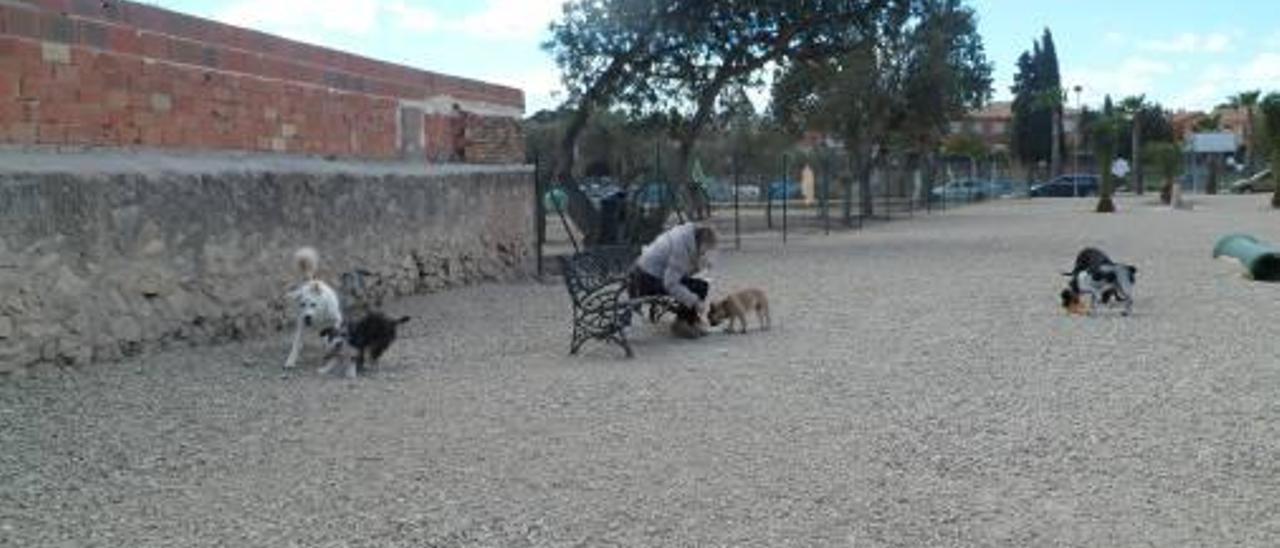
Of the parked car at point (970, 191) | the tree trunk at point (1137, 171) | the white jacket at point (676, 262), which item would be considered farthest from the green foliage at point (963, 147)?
the white jacket at point (676, 262)

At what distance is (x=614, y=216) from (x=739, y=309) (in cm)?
1061

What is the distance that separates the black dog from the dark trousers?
2.62 m

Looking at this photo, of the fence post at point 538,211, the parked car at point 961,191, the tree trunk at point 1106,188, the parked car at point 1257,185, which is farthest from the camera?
the parked car at point 1257,185

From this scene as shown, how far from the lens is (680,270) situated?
1216cm

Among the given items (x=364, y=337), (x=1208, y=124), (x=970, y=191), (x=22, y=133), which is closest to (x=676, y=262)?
(x=364, y=337)

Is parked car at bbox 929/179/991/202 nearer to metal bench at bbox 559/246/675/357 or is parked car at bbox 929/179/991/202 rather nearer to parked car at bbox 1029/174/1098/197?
parked car at bbox 1029/174/1098/197

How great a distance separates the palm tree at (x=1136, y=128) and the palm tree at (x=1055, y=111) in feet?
13.7

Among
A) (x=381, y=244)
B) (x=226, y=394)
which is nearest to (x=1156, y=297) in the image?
(x=381, y=244)

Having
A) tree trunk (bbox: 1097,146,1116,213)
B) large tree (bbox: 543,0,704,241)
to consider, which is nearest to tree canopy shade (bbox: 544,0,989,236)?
large tree (bbox: 543,0,704,241)

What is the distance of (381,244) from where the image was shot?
15188 mm

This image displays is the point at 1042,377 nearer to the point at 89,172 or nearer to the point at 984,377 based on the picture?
the point at 984,377

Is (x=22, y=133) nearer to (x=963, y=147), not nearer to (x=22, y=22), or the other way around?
(x=22, y=22)

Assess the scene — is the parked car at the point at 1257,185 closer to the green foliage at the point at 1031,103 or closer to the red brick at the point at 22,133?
the green foliage at the point at 1031,103

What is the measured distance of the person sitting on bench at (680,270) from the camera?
12.1 m
